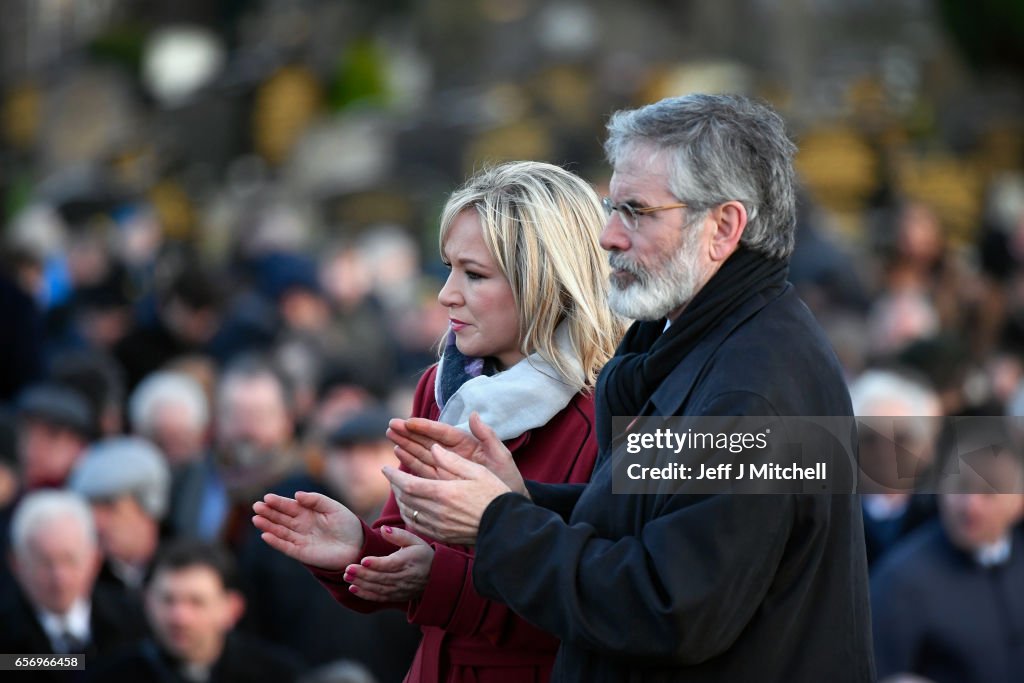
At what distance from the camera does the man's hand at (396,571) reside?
359 cm

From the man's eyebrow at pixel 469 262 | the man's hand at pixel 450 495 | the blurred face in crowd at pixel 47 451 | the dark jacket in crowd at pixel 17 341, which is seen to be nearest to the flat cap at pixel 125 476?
the blurred face in crowd at pixel 47 451

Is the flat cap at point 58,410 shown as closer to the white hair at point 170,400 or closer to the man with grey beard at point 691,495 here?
the white hair at point 170,400

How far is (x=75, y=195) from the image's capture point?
822 inches

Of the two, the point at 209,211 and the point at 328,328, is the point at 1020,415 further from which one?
the point at 209,211

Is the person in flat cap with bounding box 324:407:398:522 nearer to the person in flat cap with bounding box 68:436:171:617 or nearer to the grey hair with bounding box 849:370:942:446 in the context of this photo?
the person in flat cap with bounding box 68:436:171:617

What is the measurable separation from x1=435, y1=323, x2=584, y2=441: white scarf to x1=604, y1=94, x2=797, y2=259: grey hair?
1.85ft

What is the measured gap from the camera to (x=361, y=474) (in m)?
6.64

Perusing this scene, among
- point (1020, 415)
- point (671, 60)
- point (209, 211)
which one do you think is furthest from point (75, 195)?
point (1020, 415)

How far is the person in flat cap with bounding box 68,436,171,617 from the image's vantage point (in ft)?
21.7

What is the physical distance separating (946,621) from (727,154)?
289cm

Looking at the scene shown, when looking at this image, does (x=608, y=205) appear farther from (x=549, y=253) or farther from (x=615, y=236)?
(x=549, y=253)

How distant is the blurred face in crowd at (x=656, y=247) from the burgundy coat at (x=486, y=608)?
489 mm

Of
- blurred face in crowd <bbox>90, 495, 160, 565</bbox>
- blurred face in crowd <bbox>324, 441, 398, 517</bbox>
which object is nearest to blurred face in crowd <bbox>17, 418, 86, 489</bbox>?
blurred face in crowd <bbox>90, 495, 160, 565</bbox>

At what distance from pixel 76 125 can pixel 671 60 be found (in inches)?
406
